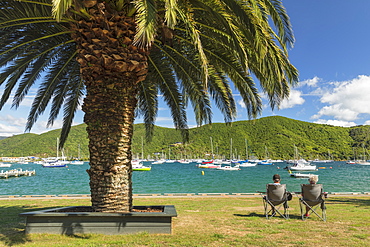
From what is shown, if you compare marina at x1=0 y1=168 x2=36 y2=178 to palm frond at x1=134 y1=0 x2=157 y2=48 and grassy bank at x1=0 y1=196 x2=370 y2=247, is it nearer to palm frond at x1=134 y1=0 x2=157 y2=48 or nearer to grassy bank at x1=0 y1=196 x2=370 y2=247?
grassy bank at x1=0 y1=196 x2=370 y2=247

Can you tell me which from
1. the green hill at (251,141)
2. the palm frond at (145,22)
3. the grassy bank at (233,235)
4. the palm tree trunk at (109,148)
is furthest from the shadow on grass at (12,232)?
the green hill at (251,141)

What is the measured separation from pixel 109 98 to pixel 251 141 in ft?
405

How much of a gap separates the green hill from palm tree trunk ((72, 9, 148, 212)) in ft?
358

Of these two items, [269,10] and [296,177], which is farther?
[296,177]

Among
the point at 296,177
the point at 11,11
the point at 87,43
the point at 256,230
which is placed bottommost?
the point at 296,177

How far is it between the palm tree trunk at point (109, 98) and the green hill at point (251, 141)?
109 meters

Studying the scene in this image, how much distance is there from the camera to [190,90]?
8461 mm

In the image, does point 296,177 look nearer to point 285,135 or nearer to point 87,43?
point 87,43

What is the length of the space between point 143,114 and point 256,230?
23.3 ft

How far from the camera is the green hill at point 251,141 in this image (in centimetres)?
12012

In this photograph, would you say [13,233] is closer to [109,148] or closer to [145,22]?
[109,148]

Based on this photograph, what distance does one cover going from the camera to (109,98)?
590 cm

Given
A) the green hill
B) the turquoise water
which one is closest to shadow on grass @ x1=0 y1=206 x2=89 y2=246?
the turquoise water

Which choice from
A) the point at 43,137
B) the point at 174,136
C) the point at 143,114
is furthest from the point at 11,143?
the point at 143,114
